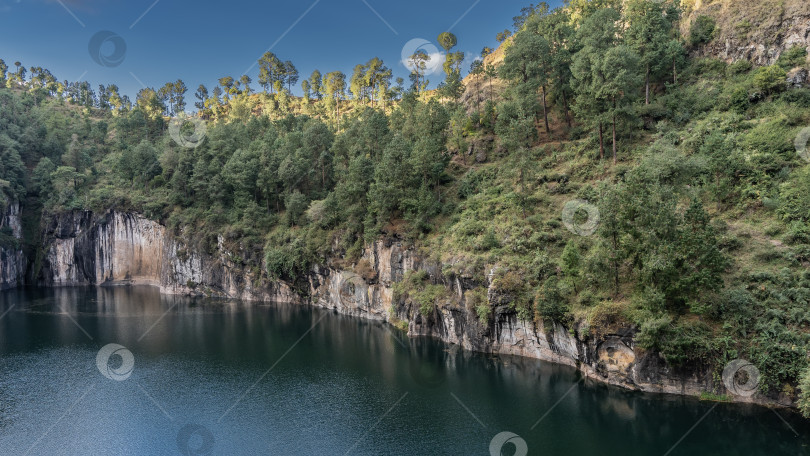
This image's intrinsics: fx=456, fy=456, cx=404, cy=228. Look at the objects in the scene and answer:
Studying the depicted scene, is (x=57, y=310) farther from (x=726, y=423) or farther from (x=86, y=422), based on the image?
(x=726, y=423)

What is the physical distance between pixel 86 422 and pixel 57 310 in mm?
35752

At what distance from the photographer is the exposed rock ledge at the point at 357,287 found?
2705 centimetres

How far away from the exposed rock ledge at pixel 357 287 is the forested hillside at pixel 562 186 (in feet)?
3.90

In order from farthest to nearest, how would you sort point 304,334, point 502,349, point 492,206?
Result: point 304,334 → point 492,206 → point 502,349

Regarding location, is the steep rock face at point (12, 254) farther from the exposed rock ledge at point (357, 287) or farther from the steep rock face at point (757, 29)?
the steep rock face at point (757, 29)

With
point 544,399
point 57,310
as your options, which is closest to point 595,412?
point 544,399

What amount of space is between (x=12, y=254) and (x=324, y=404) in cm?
6488

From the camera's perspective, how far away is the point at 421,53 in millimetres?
84250

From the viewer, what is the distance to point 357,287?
49344 mm

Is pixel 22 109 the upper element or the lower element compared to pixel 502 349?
upper

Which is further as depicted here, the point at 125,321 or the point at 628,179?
the point at 125,321

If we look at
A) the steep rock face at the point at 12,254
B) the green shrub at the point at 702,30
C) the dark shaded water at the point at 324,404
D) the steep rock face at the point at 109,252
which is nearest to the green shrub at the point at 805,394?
the dark shaded water at the point at 324,404

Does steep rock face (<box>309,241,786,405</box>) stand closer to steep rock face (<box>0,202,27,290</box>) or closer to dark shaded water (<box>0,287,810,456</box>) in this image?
dark shaded water (<box>0,287,810,456</box>)

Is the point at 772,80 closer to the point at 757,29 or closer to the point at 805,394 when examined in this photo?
the point at 757,29
